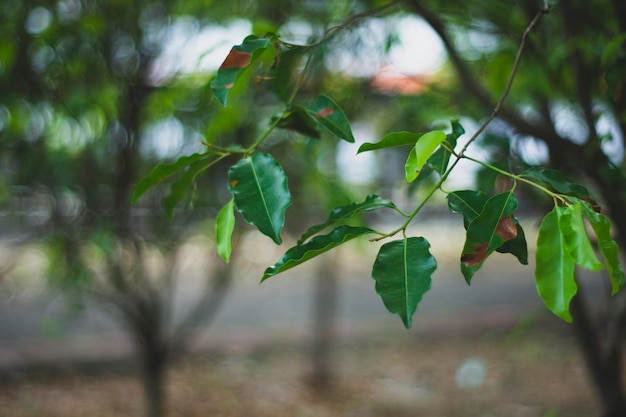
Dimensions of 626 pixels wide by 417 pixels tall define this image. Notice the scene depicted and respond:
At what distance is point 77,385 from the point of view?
131 inches

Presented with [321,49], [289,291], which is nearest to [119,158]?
[321,49]

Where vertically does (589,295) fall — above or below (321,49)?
below

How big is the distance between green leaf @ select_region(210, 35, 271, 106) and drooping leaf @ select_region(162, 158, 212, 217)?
136mm

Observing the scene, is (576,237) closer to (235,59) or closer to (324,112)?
(324,112)

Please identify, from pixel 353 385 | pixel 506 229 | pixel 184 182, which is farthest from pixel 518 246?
pixel 353 385

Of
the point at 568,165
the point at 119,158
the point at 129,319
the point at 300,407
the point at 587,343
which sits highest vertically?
the point at 119,158

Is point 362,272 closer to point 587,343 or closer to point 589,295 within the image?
point 589,295

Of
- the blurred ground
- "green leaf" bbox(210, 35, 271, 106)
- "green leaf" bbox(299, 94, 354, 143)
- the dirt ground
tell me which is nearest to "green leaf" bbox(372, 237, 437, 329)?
"green leaf" bbox(299, 94, 354, 143)

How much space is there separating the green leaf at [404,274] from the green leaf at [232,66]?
0.34 meters

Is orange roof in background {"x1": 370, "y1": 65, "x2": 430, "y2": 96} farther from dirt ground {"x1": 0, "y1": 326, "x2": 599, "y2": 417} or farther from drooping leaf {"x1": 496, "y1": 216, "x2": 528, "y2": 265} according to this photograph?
drooping leaf {"x1": 496, "y1": 216, "x2": 528, "y2": 265}

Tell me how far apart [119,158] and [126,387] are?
5.24 feet

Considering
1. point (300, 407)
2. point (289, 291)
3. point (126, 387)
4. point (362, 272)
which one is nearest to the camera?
point (300, 407)

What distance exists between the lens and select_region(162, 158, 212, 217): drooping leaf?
978 mm

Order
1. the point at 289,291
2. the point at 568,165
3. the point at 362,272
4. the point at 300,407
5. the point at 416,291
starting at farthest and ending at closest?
the point at 362,272 → the point at 289,291 → the point at 300,407 → the point at 568,165 → the point at 416,291
